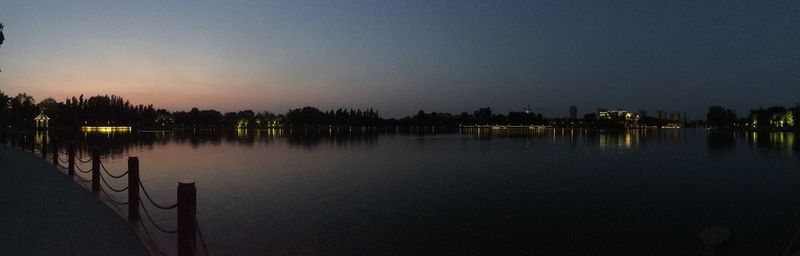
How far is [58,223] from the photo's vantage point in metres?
9.92

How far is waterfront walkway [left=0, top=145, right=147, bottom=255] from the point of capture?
27.3 ft

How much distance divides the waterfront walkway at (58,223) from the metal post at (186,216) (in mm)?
1627

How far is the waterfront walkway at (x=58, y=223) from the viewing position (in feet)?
27.3

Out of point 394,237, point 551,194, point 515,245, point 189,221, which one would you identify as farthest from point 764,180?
point 189,221

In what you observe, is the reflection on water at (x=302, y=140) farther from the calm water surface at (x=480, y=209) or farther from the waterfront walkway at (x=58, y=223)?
the waterfront walkway at (x=58, y=223)

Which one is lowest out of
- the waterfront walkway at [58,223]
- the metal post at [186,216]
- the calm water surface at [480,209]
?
the calm water surface at [480,209]

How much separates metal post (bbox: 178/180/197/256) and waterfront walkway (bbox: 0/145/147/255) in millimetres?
1627

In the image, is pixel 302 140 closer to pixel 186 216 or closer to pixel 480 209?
pixel 480 209

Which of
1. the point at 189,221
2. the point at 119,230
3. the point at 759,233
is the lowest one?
the point at 759,233

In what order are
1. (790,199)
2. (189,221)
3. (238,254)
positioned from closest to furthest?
(189,221) < (238,254) < (790,199)

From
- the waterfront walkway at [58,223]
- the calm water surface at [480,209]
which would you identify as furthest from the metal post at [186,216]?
the calm water surface at [480,209]

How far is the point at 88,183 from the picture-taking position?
18266mm

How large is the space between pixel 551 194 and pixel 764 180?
1406cm

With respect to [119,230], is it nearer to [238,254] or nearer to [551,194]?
[238,254]
